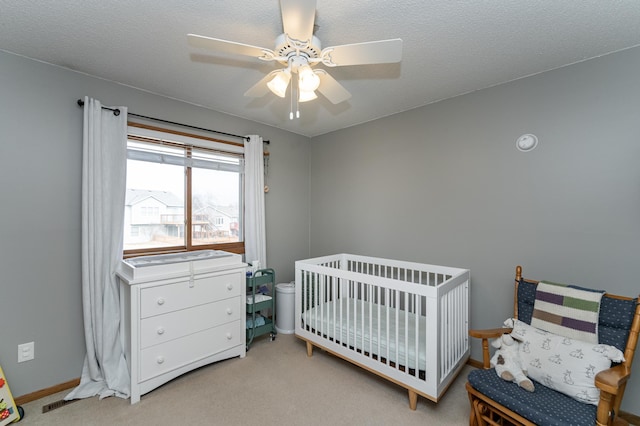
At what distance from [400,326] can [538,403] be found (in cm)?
105

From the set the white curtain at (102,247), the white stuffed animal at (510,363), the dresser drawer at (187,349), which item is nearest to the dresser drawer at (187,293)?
the dresser drawer at (187,349)

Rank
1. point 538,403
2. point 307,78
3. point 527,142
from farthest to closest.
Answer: point 527,142 < point 307,78 < point 538,403

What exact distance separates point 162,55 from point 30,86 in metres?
1.03

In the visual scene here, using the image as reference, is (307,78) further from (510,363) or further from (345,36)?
(510,363)

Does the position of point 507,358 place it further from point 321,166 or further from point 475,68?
point 321,166

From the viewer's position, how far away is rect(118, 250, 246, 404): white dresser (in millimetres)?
2074

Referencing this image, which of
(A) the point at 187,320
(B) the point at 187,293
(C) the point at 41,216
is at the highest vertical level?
(C) the point at 41,216

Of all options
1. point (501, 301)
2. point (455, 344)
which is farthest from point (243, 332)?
point (501, 301)

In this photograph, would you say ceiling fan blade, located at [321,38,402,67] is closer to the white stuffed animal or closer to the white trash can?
the white stuffed animal

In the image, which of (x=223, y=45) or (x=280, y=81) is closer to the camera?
(x=223, y=45)

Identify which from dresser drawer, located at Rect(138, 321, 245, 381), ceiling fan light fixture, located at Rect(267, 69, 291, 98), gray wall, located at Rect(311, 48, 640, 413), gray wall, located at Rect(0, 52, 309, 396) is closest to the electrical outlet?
gray wall, located at Rect(0, 52, 309, 396)

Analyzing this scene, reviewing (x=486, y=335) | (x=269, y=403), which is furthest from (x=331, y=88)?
(x=269, y=403)

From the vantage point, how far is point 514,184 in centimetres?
231

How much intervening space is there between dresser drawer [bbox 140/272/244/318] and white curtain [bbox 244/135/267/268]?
578 mm
